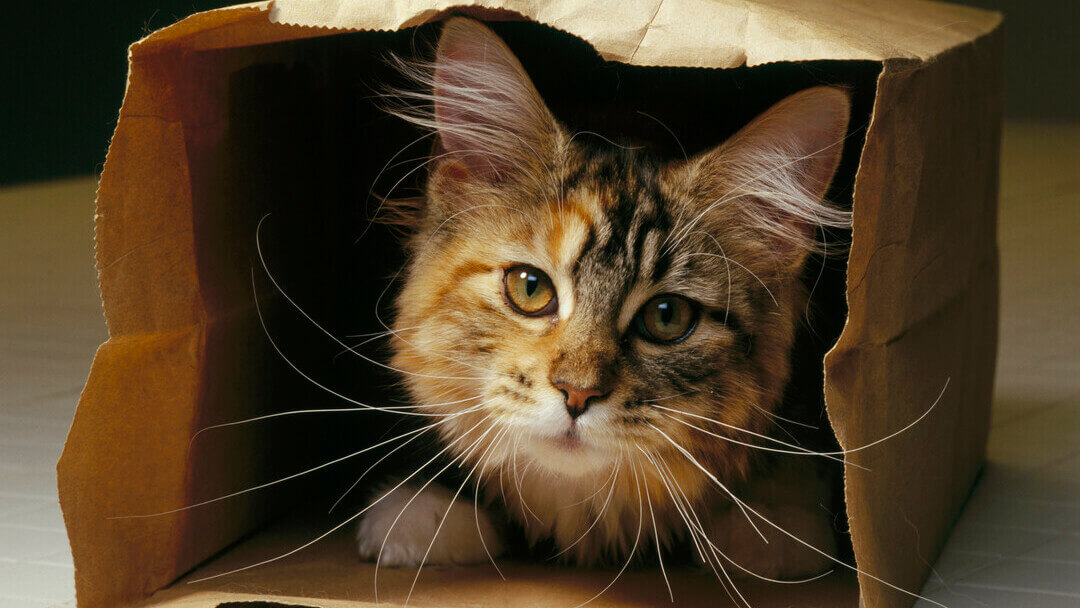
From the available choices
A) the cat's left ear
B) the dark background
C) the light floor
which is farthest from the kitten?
the dark background

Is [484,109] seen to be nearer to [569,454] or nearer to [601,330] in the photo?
[601,330]

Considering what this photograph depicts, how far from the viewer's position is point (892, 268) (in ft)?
3.64

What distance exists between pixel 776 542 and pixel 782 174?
44cm

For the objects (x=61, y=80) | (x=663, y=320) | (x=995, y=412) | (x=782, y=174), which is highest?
(x=61, y=80)

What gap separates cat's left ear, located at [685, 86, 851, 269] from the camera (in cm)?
124

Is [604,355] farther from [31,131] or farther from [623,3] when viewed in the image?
[31,131]

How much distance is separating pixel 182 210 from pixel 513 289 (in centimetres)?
39

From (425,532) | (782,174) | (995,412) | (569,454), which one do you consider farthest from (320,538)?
(995,412)

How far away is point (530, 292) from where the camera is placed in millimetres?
1300

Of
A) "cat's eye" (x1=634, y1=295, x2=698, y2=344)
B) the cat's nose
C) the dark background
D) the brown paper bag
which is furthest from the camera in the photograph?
the dark background

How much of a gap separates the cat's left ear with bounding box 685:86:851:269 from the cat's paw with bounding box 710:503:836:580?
1.03 feet

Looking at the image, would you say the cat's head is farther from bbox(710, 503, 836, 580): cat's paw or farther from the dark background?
the dark background

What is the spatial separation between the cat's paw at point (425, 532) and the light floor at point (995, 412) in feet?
1.17

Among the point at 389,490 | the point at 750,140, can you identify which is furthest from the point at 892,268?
the point at 389,490
